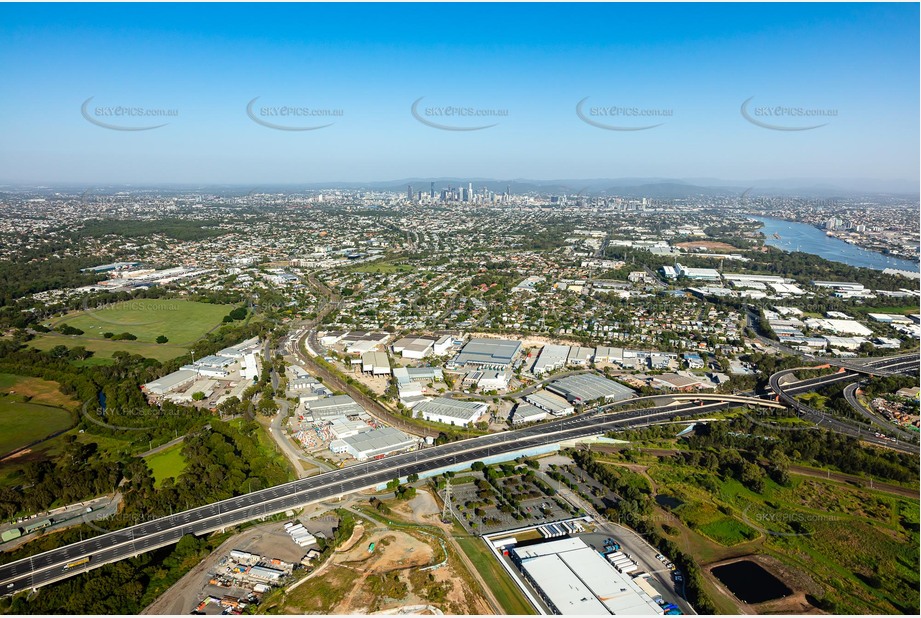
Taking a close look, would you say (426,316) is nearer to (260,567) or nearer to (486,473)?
(486,473)

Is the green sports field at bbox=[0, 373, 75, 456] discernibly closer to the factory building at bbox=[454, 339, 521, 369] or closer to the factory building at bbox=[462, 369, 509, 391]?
the factory building at bbox=[462, 369, 509, 391]

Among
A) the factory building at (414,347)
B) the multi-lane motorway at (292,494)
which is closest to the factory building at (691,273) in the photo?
the multi-lane motorway at (292,494)

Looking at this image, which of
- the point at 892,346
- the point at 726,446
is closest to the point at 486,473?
the point at 726,446

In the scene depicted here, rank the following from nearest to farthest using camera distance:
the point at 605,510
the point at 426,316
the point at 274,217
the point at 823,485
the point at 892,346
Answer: the point at 605,510
the point at 823,485
the point at 892,346
the point at 426,316
the point at 274,217

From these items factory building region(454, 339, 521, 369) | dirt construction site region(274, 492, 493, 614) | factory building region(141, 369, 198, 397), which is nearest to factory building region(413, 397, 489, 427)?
factory building region(454, 339, 521, 369)

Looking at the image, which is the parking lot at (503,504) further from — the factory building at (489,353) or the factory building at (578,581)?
the factory building at (489,353)

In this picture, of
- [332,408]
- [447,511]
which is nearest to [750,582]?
[447,511]

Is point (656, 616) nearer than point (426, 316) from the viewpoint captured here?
Yes
